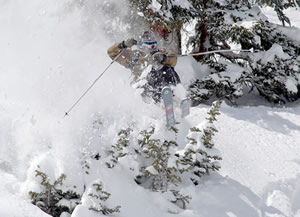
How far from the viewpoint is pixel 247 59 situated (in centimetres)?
979

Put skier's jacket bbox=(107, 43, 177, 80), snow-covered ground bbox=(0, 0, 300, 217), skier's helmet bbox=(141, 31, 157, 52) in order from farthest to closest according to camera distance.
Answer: skier's jacket bbox=(107, 43, 177, 80), skier's helmet bbox=(141, 31, 157, 52), snow-covered ground bbox=(0, 0, 300, 217)

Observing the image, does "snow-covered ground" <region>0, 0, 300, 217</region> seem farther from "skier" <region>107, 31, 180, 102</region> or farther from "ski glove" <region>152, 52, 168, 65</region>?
"ski glove" <region>152, 52, 168, 65</region>

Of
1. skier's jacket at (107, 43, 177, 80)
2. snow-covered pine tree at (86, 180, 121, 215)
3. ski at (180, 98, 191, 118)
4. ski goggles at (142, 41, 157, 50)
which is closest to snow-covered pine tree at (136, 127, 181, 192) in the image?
snow-covered pine tree at (86, 180, 121, 215)

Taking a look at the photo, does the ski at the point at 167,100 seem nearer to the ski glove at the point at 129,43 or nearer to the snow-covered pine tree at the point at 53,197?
the ski glove at the point at 129,43

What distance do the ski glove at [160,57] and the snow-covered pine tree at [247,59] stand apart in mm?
1818

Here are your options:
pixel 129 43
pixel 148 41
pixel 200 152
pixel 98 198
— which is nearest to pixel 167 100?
pixel 200 152

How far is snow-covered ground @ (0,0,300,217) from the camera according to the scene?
200 inches

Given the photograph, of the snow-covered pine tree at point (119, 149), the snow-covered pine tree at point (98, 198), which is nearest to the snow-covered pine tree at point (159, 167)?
the snow-covered pine tree at point (119, 149)

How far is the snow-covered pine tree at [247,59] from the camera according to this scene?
29.6 feet

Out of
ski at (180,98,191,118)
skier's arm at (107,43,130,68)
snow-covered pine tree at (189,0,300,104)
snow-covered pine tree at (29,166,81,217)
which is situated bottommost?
snow-covered pine tree at (29,166,81,217)

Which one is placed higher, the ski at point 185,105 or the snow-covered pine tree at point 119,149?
the ski at point 185,105

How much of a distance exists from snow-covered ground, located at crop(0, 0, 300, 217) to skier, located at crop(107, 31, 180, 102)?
0.42 metres

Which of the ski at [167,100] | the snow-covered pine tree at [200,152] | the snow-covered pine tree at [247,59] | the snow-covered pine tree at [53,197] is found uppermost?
the snow-covered pine tree at [247,59]

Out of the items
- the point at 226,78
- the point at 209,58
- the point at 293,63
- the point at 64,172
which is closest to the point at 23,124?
the point at 64,172
